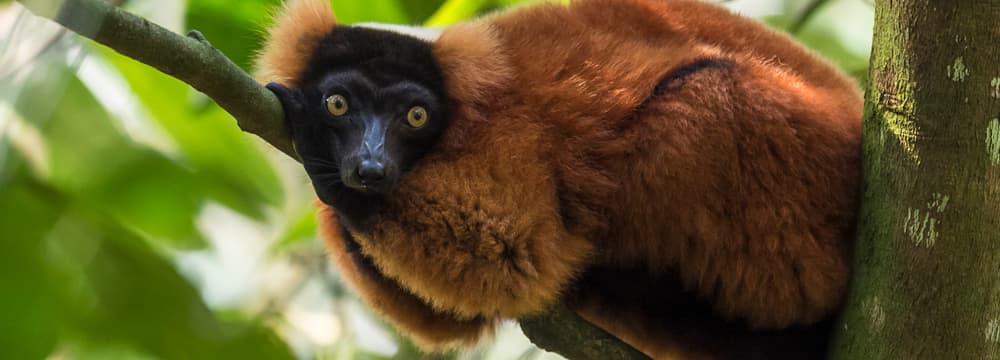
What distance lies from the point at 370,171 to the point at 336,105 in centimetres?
42

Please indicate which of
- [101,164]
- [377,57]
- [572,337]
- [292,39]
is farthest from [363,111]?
[101,164]

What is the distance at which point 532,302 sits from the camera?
11.5 ft

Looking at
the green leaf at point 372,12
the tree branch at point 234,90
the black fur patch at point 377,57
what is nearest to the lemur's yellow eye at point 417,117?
the black fur patch at point 377,57

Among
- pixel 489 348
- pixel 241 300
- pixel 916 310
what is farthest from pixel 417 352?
pixel 916 310

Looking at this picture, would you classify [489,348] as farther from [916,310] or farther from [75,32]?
[75,32]

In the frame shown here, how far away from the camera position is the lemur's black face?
3338mm

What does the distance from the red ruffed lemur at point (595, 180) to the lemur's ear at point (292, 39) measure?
0.13 feet

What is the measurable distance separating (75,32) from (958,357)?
2742mm

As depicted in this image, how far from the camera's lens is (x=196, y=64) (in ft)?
8.58

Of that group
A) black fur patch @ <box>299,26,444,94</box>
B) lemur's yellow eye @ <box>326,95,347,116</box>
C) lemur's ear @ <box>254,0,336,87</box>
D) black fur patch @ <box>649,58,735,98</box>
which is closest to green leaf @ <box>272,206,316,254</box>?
lemur's ear @ <box>254,0,336,87</box>

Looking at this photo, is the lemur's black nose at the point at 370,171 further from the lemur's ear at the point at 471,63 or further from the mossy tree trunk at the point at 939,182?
the mossy tree trunk at the point at 939,182

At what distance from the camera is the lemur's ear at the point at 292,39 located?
397cm

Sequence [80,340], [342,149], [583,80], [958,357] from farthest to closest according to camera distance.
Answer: [583,80] < [342,149] < [958,357] < [80,340]

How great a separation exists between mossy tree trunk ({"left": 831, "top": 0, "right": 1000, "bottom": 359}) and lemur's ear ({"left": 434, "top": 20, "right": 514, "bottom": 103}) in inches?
56.0
